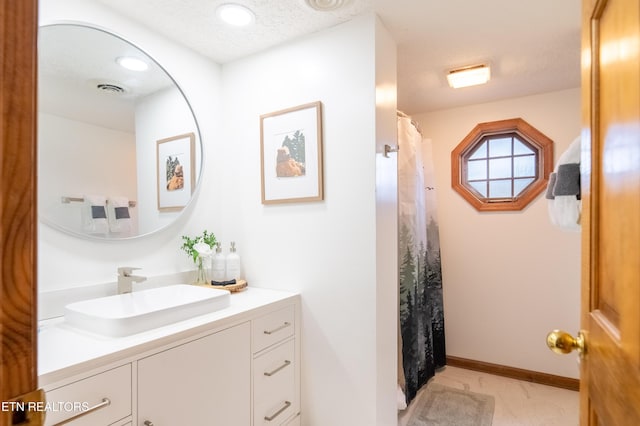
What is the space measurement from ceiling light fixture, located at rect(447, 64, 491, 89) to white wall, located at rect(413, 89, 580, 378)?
2.22 feet

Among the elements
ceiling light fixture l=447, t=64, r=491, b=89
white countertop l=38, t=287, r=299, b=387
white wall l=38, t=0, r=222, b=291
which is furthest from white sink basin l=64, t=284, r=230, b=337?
ceiling light fixture l=447, t=64, r=491, b=89

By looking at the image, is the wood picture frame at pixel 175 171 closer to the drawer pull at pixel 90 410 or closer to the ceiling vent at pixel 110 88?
the ceiling vent at pixel 110 88

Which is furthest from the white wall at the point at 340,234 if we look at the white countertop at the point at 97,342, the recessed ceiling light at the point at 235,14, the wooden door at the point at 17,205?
→ the wooden door at the point at 17,205

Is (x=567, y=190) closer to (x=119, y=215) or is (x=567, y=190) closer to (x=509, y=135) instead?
(x=119, y=215)

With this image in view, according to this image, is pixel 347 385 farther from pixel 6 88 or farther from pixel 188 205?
pixel 6 88

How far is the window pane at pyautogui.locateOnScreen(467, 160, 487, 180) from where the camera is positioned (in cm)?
290

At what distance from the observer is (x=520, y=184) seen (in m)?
2.75

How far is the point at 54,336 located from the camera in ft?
3.79

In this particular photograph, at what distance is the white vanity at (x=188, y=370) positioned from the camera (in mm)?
949

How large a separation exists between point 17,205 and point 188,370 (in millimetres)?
1012

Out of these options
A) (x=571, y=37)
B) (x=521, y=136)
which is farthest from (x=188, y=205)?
(x=521, y=136)

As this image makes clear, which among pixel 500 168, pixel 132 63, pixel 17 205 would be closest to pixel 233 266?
pixel 132 63

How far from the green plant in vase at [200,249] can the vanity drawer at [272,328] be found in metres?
0.54

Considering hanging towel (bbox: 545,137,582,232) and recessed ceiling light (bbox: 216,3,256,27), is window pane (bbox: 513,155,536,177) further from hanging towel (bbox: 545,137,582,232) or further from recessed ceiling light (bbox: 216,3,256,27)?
recessed ceiling light (bbox: 216,3,256,27)
